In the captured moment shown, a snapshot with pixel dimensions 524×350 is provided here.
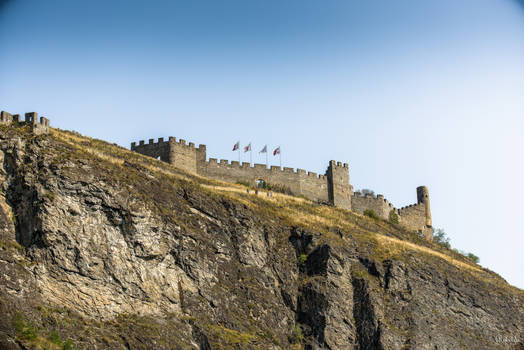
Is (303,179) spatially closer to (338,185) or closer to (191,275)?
(338,185)

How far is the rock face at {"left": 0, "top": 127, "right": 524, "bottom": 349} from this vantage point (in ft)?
125

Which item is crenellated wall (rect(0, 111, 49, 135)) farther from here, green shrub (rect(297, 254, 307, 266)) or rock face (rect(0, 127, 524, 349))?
green shrub (rect(297, 254, 307, 266))

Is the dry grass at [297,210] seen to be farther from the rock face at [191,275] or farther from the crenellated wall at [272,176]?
the crenellated wall at [272,176]

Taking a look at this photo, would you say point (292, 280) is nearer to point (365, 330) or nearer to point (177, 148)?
point (365, 330)

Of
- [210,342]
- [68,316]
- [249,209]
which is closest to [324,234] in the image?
[249,209]

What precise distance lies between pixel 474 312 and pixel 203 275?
23.1 meters

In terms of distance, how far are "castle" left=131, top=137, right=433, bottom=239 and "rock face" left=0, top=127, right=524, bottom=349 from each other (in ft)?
41.7

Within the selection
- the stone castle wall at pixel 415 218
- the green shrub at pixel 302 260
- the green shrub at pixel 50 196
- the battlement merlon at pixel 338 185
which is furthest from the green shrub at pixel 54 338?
the stone castle wall at pixel 415 218

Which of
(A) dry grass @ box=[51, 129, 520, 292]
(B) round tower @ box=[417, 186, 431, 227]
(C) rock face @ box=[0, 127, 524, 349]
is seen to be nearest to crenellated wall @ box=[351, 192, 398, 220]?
(A) dry grass @ box=[51, 129, 520, 292]

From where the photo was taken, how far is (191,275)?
44.9 meters

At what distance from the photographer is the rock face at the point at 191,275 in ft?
125

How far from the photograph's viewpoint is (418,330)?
51531 mm

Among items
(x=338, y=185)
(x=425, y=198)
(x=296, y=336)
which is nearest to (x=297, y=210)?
(x=338, y=185)

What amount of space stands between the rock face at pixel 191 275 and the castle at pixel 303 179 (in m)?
12.7
